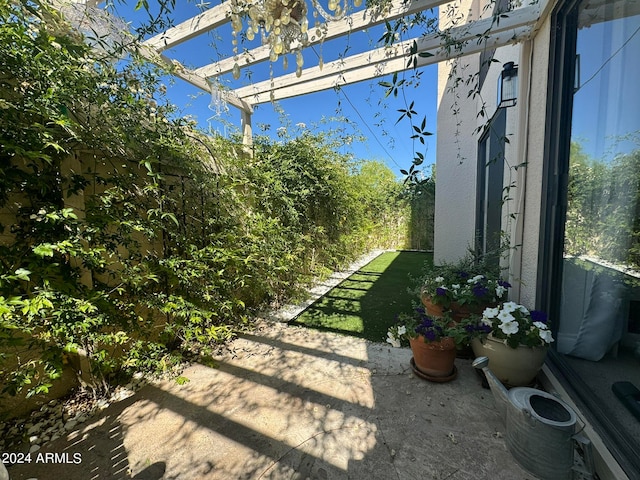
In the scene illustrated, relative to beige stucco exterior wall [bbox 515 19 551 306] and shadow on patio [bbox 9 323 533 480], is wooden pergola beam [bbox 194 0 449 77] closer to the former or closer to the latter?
beige stucco exterior wall [bbox 515 19 551 306]

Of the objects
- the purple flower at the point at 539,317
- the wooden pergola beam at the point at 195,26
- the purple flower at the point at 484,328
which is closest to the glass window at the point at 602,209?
the purple flower at the point at 539,317

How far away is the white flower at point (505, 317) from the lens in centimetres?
183

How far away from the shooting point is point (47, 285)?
137cm

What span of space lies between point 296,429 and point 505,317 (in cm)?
161

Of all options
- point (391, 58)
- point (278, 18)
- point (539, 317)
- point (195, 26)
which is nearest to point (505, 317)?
point (539, 317)

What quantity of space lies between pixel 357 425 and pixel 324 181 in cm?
353

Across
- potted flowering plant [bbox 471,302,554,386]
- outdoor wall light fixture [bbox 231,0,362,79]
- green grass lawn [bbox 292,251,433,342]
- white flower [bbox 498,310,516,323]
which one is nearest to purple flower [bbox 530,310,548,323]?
potted flowering plant [bbox 471,302,554,386]

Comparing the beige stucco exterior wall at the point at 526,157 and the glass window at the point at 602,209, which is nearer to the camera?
the glass window at the point at 602,209

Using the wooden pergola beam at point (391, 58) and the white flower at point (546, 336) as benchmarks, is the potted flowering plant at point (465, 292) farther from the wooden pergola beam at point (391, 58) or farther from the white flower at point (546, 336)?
the wooden pergola beam at point (391, 58)

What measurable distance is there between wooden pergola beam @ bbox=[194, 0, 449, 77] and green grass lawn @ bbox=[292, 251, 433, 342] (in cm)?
274

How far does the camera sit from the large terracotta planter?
5.82 feet

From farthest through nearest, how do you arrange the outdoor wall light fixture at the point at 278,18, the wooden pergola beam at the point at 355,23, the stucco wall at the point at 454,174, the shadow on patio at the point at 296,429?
the stucco wall at the point at 454,174 < the wooden pergola beam at the point at 355,23 < the shadow on patio at the point at 296,429 < the outdoor wall light fixture at the point at 278,18

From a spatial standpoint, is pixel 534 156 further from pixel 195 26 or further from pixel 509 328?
pixel 195 26

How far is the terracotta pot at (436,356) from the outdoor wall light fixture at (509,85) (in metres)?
2.18
